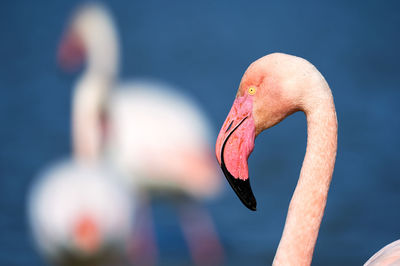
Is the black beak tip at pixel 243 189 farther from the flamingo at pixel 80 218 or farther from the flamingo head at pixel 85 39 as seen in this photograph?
the flamingo head at pixel 85 39

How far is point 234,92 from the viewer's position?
8336 millimetres

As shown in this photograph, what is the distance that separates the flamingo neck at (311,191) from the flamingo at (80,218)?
2.36 metres

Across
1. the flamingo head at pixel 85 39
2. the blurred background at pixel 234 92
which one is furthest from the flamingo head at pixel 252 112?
the flamingo head at pixel 85 39

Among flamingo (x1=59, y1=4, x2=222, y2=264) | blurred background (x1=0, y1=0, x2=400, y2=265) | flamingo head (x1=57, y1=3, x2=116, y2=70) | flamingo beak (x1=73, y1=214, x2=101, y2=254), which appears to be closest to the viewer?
flamingo beak (x1=73, y1=214, x2=101, y2=254)

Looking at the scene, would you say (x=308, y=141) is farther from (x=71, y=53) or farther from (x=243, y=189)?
(x=71, y=53)

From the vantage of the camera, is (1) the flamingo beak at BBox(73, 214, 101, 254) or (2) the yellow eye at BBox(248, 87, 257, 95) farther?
(1) the flamingo beak at BBox(73, 214, 101, 254)

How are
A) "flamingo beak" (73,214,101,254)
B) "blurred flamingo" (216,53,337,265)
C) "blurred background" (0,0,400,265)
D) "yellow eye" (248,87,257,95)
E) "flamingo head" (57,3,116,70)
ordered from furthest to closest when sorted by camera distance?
"flamingo head" (57,3,116,70) < "blurred background" (0,0,400,265) < "flamingo beak" (73,214,101,254) < "yellow eye" (248,87,257,95) < "blurred flamingo" (216,53,337,265)

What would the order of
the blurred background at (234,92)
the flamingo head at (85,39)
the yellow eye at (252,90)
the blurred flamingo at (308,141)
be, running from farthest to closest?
the flamingo head at (85,39) → the blurred background at (234,92) → the yellow eye at (252,90) → the blurred flamingo at (308,141)

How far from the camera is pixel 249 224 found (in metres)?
5.43

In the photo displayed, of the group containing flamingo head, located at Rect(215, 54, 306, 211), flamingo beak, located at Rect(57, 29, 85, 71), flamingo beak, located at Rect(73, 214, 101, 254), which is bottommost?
flamingo head, located at Rect(215, 54, 306, 211)

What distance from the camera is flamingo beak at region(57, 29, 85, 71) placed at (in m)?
5.39

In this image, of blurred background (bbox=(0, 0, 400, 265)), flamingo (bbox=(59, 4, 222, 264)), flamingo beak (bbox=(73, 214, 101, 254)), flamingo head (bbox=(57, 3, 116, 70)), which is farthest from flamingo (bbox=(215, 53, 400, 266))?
flamingo head (bbox=(57, 3, 116, 70))

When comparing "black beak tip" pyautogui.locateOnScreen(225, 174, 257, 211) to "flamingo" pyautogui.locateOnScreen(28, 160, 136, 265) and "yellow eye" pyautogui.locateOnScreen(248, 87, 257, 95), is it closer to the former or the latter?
"yellow eye" pyautogui.locateOnScreen(248, 87, 257, 95)

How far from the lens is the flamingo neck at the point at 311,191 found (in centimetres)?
196
